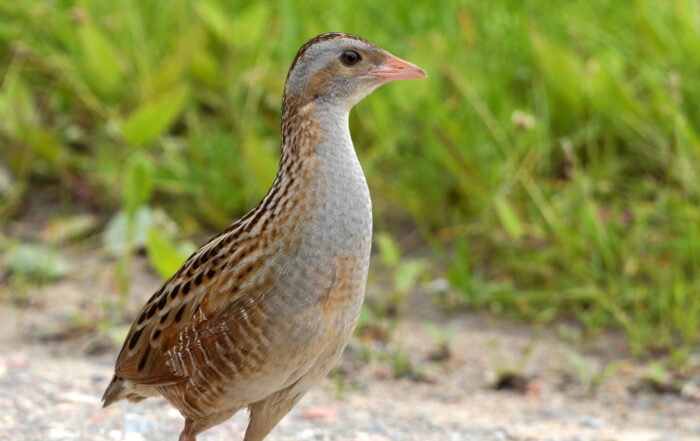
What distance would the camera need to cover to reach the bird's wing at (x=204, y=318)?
129 inches

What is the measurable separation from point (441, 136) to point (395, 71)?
7.29 ft

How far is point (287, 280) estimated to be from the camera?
324 centimetres

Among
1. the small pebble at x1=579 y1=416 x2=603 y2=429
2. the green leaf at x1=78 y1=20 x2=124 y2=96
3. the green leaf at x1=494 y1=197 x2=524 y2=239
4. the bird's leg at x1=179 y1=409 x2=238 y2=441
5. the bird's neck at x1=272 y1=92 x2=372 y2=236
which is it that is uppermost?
the green leaf at x1=78 y1=20 x2=124 y2=96

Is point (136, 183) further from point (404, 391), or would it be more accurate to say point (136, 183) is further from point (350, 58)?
point (350, 58)

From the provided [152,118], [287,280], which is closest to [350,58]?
[287,280]

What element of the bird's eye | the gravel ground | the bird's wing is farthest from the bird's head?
the gravel ground

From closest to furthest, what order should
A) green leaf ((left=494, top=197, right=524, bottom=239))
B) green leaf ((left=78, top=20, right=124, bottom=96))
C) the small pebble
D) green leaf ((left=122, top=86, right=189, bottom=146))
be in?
the small pebble → green leaf ((left=494, top=197, right=524, bottom=239)) → green leaf ((left=122, top=86, right=189, bottom=146)) → green leaf ((left=78, top=20, right=124, bottom=96))

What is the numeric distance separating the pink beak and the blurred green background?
1.68 meters

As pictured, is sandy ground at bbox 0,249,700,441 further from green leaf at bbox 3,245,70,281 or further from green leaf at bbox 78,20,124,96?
green leaf at bbox 78,20,124,96

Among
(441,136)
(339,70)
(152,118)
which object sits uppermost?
(152,118)

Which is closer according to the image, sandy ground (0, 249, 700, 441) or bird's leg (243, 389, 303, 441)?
bird's leg (243, 389, 303, 441)

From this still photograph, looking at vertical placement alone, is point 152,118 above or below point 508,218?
above

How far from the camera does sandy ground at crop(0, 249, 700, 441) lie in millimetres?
4258

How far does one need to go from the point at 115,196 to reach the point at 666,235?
107 inches
